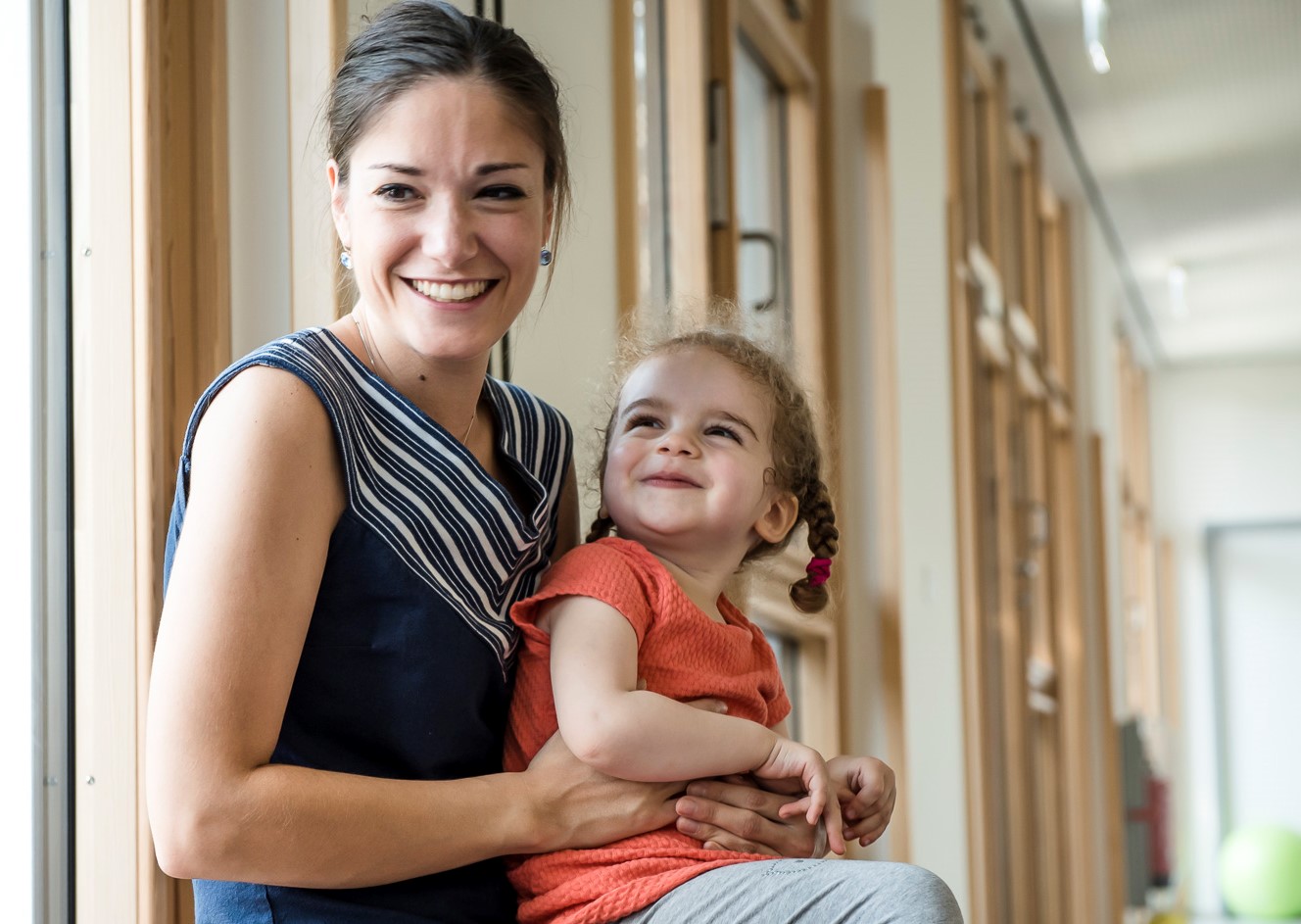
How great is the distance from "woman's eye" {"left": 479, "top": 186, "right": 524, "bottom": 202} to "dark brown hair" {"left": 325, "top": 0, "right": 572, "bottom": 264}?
59 mm

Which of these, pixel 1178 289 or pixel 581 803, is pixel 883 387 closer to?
pixel 581 803

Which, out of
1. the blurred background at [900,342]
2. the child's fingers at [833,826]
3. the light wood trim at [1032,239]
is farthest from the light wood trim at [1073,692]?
the child's fingers at [833,826]

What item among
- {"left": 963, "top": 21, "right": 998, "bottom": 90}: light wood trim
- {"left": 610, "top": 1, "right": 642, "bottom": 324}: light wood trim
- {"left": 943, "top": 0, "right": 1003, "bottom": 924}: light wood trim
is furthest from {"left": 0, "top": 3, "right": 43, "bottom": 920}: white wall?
{"left": 963, "top": 21, "right": 998, "bottom": 90}: light wood trim

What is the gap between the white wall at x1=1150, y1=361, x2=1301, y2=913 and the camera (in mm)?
10430

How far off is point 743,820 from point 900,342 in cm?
284

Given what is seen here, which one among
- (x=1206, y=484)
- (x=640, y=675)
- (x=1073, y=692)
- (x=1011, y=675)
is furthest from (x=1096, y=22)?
(x=1206, y=484)

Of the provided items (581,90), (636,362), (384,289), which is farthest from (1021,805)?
(384,289)

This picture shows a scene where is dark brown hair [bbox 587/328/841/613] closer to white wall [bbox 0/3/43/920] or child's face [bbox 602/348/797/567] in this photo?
child's face [bbox 602/348/797/567]

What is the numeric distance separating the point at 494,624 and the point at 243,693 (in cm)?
29

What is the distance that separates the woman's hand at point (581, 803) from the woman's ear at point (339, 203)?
449 mm

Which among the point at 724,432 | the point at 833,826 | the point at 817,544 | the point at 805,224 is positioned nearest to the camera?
the point at 833,826

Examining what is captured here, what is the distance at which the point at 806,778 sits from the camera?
4.47 ft

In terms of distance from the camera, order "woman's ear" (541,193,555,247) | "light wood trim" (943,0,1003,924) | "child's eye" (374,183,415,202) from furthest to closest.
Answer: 1. "light wood trim" (943,0,1003,924)
2. "woman's ear" (541,193,555,247)
3. "child's eye" (374,183,415,202)

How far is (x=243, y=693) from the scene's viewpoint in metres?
1.06
